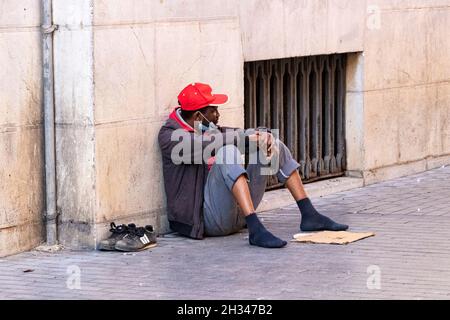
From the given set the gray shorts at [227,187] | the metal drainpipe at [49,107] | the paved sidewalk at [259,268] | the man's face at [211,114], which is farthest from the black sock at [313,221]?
the metal drainpipe at [49,107]

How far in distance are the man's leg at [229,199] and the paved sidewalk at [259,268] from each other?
87mm

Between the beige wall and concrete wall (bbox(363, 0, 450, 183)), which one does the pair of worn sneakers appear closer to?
the beige wall

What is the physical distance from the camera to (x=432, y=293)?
21.9 feet

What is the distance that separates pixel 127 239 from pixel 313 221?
4.55 ft

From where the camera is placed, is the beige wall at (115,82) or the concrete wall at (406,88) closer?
the beige wall at (115,82)

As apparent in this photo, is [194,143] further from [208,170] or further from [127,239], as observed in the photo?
[127,239]

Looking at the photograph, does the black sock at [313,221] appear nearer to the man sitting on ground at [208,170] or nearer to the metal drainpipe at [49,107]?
the man sitting on ground at [208,170]

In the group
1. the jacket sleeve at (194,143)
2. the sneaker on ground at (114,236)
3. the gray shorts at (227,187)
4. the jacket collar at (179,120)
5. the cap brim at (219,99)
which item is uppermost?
the cap brim at (219,99)

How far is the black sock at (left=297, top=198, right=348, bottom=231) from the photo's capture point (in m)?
8.52

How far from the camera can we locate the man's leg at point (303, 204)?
8.51 metres

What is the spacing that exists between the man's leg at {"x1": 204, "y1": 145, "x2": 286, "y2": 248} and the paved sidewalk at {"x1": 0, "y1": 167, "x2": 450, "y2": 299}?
87 millimetres

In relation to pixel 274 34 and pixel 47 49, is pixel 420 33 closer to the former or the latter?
pixel 274 34

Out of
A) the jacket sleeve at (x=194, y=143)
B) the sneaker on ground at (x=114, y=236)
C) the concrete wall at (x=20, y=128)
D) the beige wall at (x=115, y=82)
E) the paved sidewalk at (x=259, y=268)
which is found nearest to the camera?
the paved sidewalk at (x=259, y=268)

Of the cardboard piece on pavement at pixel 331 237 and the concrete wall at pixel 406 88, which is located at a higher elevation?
the concrete wall at pixel 406 88
